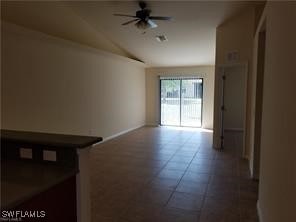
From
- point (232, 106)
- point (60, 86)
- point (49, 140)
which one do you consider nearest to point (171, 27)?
point (232, 106)

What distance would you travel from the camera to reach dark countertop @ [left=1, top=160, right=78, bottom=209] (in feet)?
3.48

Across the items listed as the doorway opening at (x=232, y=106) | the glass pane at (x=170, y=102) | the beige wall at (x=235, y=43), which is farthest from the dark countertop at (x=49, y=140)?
the glass pane at (x=170, y=102)

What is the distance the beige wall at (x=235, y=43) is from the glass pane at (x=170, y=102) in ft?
10.8

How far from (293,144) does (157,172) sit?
2817 millimetres

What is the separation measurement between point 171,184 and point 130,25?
12.2 feet

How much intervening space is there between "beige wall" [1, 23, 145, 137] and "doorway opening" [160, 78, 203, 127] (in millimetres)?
1936

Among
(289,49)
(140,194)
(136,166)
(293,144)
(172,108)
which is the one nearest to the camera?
(293,144)

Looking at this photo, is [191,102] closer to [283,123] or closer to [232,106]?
[232,106]

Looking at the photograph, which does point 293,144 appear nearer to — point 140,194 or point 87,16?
point 140,194

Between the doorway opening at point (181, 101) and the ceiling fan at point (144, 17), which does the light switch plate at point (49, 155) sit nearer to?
the ceiling fan at point (144, 17)

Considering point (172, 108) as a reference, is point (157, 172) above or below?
below

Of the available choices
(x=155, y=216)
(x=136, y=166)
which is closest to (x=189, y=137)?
(x=136, y=166)

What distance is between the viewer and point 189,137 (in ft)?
22.3

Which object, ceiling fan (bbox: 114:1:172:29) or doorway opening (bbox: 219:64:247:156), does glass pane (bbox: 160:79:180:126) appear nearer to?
doorway opening (bbox: 219:64:247:156)
